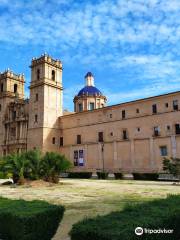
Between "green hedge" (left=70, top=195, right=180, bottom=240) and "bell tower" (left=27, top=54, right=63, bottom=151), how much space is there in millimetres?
43419

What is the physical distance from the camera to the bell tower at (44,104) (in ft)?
162

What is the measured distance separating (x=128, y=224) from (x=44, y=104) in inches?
1812

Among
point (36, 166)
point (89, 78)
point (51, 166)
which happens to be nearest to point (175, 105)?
point (51, 166)

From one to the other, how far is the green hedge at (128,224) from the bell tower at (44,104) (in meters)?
43.4

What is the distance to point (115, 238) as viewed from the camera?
13.5 feet

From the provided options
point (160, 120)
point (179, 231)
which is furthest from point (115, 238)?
point (160, 120)

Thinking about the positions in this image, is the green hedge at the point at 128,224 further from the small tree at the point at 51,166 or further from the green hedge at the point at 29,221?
the small tree at the point at 51,166

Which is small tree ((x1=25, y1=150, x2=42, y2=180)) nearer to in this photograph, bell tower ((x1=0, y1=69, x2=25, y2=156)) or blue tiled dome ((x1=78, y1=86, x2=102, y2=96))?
bell tower ((x1=0, y1=69, x2=25, y2=156))

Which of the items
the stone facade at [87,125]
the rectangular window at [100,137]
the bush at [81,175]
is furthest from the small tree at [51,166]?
the rectangular window at [100,137]

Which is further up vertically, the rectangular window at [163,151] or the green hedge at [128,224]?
the rectangular window at [163,151]

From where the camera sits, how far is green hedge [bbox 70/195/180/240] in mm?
4293

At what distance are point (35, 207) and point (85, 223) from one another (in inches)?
76.6

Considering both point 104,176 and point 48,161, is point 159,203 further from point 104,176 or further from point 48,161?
point 104,176

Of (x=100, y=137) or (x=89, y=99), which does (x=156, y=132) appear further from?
(x=89, y=99)
